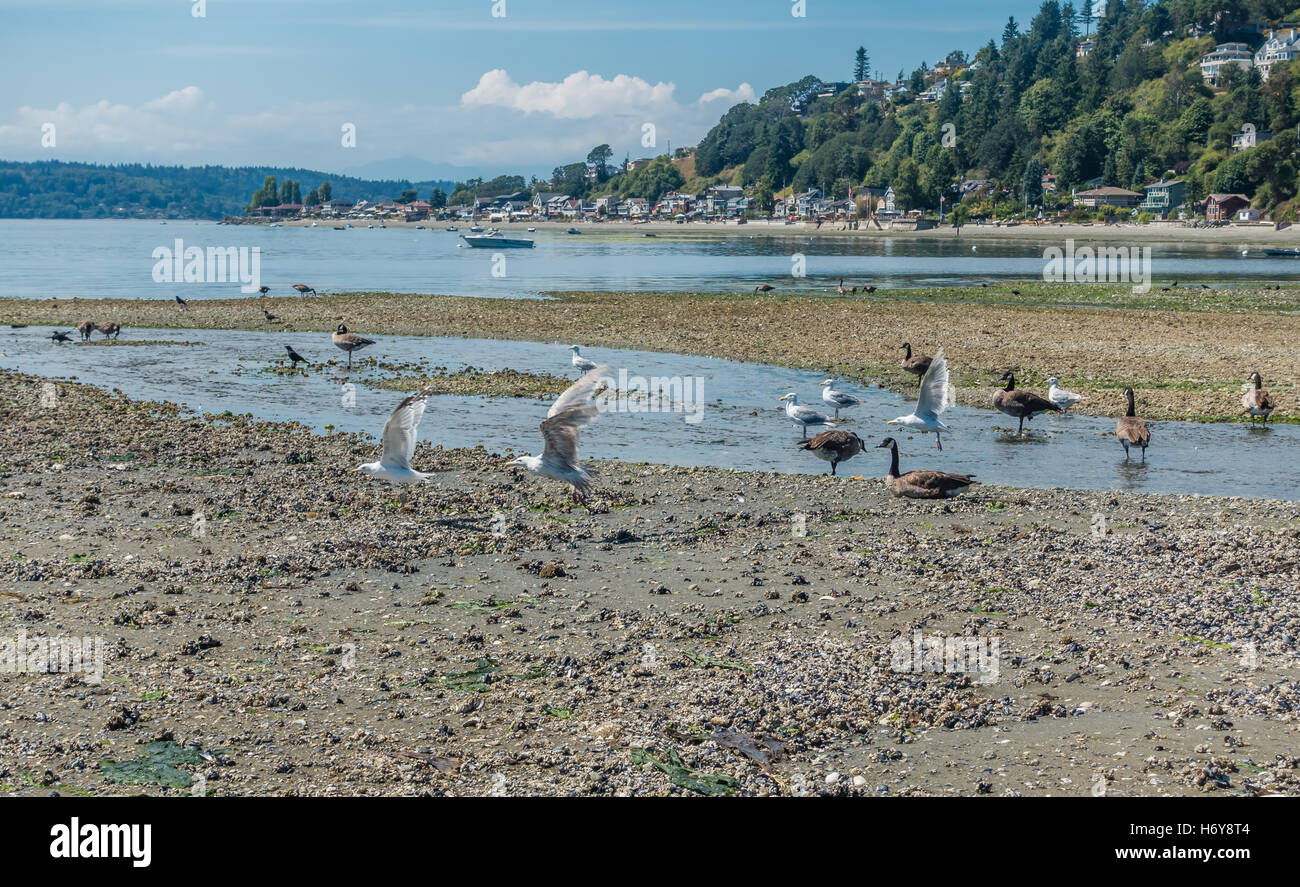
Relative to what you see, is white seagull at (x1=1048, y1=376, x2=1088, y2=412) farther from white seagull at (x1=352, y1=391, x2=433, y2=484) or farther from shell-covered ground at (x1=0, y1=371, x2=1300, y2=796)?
white seagull at (x1=352, y1=391, x2=433, y2=484)

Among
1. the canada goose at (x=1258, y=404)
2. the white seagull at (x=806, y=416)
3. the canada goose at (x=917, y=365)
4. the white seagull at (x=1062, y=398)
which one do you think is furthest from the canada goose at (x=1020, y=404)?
the canada goose at (x=917, y=365)

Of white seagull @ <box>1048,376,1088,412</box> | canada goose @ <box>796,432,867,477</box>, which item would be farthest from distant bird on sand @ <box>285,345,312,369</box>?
white seagull @ <box>1048,376,1088,412</box>

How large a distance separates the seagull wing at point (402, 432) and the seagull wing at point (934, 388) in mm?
9183

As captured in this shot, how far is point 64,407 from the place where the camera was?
82.6 feet

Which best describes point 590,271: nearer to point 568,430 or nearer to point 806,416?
point 806,416

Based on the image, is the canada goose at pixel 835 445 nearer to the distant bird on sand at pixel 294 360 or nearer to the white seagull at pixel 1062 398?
the white seagull at pixel 1062 398

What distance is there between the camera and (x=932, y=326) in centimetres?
4181

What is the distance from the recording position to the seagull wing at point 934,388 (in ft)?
65.7

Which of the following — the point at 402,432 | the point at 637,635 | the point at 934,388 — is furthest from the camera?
the point at 934,388

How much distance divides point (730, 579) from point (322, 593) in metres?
4.81

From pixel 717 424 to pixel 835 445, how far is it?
5.40 metres

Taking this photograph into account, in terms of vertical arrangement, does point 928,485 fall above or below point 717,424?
below

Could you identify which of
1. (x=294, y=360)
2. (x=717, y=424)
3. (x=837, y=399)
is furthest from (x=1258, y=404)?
(x=294, y=360)

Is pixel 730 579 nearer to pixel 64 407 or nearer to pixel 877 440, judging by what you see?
pixel 877 440
